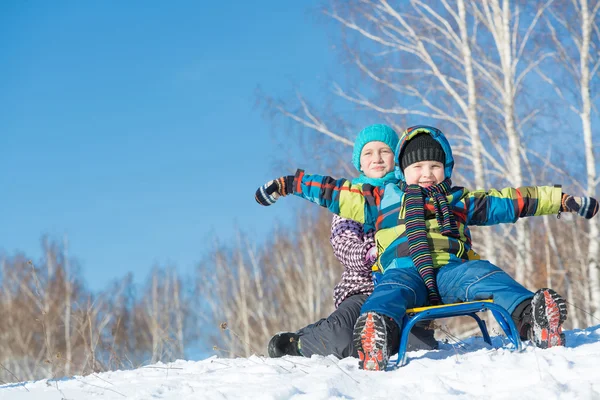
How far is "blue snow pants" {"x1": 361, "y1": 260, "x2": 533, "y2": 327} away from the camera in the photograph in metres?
3.11

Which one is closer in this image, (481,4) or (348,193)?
(348,193)

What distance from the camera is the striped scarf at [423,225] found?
344 centimetres

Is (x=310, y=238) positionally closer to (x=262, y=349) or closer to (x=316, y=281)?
(x=316, y=281)

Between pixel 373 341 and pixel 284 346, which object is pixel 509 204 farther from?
pixel 284 346

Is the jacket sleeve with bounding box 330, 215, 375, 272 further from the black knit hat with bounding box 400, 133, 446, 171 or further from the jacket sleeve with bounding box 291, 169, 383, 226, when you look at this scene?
the black knit hat with bounding box 400, 133, 446, 171

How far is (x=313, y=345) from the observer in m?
3.97

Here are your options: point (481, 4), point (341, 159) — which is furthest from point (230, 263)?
point (481, 4)

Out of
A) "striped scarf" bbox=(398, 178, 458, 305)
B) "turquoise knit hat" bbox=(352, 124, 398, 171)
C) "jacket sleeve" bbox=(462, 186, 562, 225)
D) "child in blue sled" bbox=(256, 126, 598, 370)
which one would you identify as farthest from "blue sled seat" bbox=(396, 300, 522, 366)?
"turquoise knit hat" bbox=(352, 124, 398, 171)

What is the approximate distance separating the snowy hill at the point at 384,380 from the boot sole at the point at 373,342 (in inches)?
2.0

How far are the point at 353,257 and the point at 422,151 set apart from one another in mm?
808

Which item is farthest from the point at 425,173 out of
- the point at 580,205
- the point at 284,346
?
the point at 284,346

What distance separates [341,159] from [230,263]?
1413 centimetres

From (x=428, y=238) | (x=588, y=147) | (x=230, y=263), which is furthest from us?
(x=230, y=263)

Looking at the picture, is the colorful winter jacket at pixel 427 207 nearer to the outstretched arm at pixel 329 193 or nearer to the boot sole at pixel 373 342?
the outstretched arm at pixel 329 193
